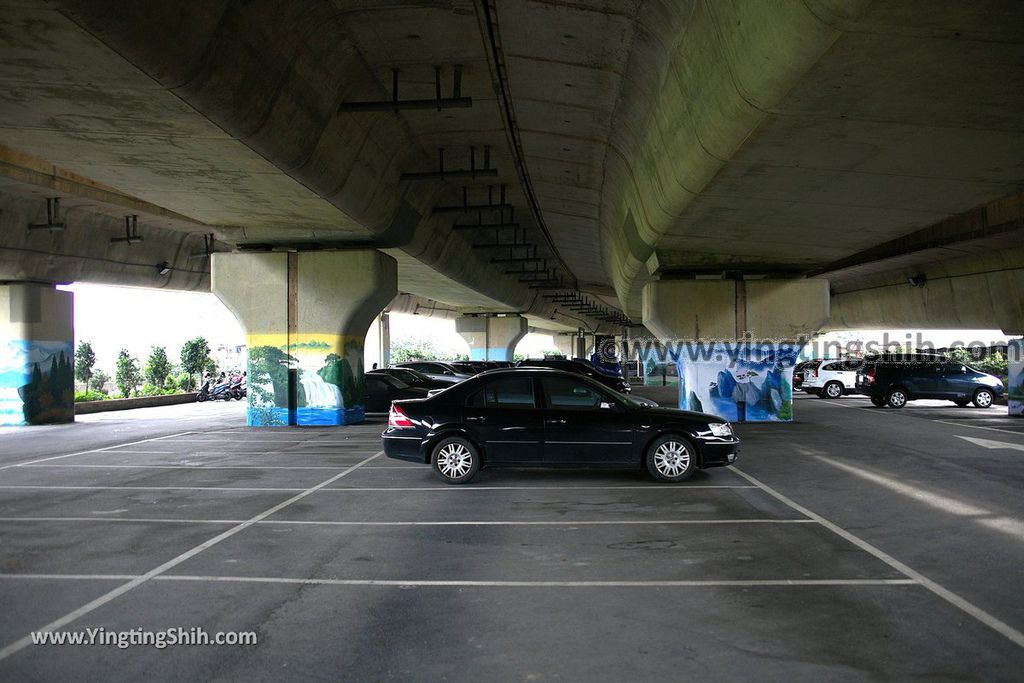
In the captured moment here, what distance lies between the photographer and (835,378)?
3191cm

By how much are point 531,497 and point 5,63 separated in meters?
7.27

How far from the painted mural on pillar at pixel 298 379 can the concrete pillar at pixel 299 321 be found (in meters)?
0.02

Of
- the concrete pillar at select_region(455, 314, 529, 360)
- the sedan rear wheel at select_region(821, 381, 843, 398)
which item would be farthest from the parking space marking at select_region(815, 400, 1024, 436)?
the concrete pillar at select_region(455, 314, 529, 360)

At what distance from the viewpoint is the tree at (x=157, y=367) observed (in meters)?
33.7

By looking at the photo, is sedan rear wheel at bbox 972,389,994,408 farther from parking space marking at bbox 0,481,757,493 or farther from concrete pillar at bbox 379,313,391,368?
concrete pillar at bbox 379,313,391,368

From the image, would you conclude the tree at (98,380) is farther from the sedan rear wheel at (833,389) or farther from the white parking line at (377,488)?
the sedan rear wheel at (833,389)

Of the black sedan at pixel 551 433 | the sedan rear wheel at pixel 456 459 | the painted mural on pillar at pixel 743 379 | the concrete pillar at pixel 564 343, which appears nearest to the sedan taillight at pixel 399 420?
the black sedan at pixel 551 433

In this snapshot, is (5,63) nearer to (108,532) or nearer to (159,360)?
(108,532)

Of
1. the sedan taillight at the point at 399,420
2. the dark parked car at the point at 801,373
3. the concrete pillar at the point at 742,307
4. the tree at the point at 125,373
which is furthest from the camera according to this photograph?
the dark parked car at the point at 801,373

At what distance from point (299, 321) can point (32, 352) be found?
27.8 ft

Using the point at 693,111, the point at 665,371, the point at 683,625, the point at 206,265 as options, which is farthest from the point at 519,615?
the point at 665,371

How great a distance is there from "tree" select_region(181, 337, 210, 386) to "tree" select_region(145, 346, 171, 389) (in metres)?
2.12

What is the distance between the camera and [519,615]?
5.15 meters

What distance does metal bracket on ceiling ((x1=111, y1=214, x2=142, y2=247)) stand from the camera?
21.0 metres
